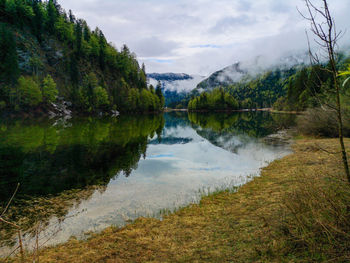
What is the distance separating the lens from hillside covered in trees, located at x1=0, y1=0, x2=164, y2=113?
83.1m

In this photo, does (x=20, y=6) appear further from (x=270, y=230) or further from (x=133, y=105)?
(x=270, y=230)

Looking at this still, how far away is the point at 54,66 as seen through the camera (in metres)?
108

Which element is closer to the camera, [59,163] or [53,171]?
[53,171]

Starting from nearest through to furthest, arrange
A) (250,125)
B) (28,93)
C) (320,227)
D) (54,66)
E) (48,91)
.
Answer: (320,227) → (250,125) → (28,93) → (48,91) → (54,66)

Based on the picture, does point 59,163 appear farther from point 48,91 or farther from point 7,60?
point 7,60

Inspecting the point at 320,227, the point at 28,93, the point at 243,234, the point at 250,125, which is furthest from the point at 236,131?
the point at 28,93

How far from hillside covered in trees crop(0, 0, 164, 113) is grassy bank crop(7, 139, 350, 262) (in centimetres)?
9182

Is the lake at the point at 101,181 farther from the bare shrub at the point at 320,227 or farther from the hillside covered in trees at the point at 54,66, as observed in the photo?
the hillside covered in trees at the point at 54,66

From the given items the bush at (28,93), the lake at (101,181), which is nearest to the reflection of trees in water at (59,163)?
the lake at (101,181)

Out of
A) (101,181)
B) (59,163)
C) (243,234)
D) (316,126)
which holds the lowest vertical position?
(101,181)

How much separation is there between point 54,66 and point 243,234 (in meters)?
123

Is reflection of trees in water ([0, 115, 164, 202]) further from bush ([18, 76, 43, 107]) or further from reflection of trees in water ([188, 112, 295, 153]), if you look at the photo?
bush ([18, 76, 43, 107])

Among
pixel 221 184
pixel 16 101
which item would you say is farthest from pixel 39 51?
pixel 221 184

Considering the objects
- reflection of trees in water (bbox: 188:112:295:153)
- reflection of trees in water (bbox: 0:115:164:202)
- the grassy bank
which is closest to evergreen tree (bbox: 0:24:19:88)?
reflection of trees in water (bbox: 0:115:164:202)
